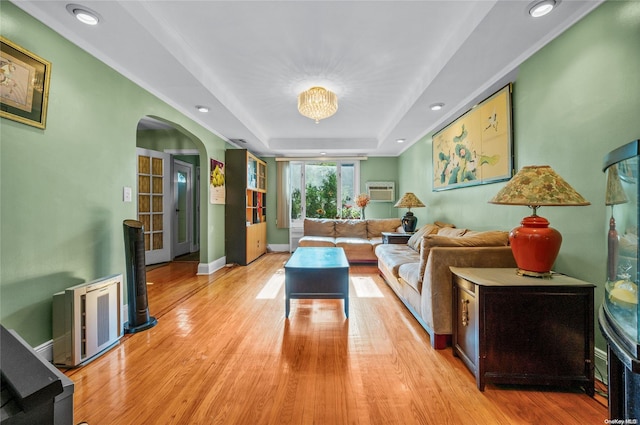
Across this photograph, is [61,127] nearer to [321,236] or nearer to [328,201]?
[321,236]

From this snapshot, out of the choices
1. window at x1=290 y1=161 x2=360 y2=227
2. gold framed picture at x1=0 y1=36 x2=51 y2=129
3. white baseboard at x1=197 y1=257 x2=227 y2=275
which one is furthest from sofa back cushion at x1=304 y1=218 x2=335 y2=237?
gold framed picture at x1=0 y1=36 x2=51 y2=129

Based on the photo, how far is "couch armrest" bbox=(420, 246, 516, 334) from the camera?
206 cm

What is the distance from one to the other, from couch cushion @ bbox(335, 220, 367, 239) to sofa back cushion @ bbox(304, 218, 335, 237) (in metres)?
0.13

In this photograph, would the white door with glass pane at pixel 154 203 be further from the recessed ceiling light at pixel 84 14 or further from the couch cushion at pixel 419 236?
the couch cushion at pixel 419 236

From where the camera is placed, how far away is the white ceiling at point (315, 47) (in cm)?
193

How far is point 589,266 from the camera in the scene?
1.79 metres

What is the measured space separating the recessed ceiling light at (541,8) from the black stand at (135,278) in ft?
11.2

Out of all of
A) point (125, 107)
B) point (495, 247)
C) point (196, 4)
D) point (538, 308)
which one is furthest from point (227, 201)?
point (538, 308)

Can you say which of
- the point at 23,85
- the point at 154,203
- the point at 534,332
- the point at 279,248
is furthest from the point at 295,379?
the point at 279,248

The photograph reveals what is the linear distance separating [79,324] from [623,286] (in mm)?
2972

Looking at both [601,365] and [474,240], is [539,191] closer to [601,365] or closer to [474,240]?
[474,240]

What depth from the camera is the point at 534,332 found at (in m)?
1.62

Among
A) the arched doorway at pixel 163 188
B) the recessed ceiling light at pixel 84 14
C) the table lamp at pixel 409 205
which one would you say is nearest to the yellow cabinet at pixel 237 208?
the arched doorway at pixel 163 188

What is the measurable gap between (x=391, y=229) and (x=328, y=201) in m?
1.91
